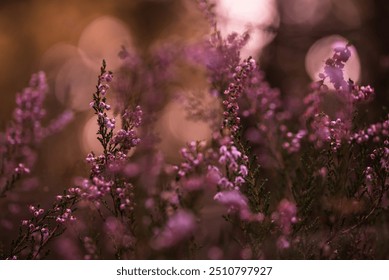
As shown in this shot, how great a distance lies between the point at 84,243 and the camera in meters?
2.85

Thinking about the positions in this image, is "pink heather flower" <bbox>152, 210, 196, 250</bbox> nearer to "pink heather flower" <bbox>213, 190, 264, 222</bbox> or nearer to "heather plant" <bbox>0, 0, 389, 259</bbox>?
"heather plant" <bbox>0, 0, 389, 259</bbox>


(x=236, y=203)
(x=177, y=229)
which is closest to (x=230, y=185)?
(x=236, y=203)

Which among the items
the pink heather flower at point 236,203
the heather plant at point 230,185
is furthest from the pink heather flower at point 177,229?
the pink heather flower at point 236,203

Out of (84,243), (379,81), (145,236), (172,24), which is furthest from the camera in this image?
(172,24)

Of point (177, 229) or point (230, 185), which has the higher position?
point (230, 185)

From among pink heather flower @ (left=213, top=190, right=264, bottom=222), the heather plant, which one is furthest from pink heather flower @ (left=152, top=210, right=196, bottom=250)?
pink heather flower @ (left=213, top=190, right=264, bottom=222)

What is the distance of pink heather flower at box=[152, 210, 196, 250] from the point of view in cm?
231

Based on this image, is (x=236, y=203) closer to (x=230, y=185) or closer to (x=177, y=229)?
(x=230, y=185)

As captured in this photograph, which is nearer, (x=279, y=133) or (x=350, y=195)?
(x=350, y=195)

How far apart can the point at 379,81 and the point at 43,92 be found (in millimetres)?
4031

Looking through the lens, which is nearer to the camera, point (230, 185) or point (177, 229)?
point (177, 229)

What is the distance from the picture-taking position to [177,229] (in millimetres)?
2342
